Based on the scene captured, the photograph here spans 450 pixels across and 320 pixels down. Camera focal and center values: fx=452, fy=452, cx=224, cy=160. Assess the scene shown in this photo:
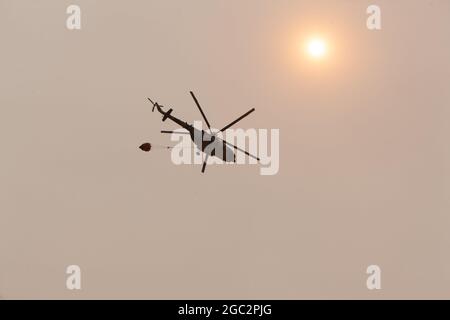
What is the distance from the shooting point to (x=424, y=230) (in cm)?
549

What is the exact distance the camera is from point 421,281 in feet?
18.0

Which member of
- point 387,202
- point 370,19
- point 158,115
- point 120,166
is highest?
point 370,19

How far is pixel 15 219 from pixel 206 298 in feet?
8.25

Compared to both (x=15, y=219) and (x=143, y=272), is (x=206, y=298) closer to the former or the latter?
(x=143, y=272)

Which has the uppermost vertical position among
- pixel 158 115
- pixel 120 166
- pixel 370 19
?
pixel 370 19

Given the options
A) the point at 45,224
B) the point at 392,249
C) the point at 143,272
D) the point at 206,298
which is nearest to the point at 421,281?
the point at 392,249

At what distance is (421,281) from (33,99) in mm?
5237

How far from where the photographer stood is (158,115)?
5.50 m

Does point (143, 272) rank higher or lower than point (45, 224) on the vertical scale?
lower

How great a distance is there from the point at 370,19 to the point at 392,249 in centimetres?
282

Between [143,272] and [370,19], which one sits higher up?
[370,19]
